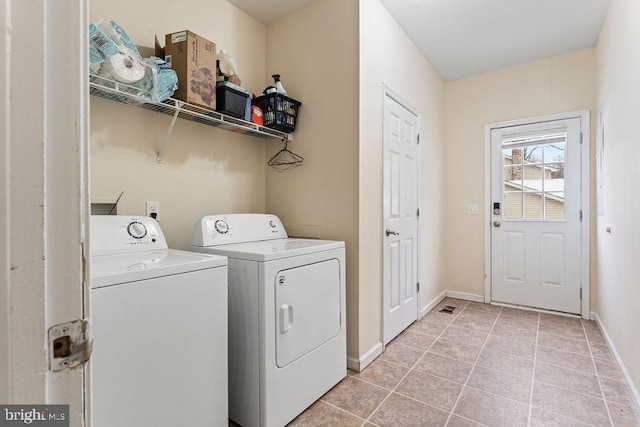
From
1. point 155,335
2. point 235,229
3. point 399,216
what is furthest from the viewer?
point 399,216

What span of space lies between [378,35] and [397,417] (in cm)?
256

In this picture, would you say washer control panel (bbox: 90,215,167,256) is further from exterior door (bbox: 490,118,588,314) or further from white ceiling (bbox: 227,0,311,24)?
exterior door (bbox: 490,118,588,314)

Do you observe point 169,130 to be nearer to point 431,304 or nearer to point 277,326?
point 277,326

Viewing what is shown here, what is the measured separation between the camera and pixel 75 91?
1.34ft

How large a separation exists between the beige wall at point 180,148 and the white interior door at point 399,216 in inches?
41.8

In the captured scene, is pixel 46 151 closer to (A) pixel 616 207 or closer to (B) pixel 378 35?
(B) pixel 378 35

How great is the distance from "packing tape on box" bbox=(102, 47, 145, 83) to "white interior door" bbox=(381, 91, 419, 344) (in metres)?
1.66

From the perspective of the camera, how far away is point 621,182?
203 cm

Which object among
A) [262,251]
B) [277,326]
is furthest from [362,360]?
[262,251]

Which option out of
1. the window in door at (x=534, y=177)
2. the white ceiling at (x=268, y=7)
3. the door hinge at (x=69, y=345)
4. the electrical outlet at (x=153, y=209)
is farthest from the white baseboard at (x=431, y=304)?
the door hinge at (x=69, y=345)

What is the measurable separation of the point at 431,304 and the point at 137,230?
9.67 ft

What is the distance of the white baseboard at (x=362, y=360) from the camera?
6.91 ft

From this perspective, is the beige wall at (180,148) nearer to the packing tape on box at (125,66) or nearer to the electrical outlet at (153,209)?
the electrical outlet at (153,209)

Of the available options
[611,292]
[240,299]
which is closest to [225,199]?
[240,299]
